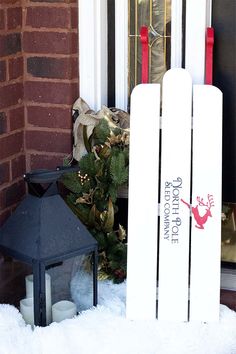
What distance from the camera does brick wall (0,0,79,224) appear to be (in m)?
3.53

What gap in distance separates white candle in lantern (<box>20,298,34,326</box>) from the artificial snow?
0.05 metres

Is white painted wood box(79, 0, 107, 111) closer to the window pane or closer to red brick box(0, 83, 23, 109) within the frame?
the window pane

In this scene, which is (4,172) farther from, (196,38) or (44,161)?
(196,38)

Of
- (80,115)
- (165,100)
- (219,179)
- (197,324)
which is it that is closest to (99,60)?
(80,115)

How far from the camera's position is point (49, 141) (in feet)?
12.1

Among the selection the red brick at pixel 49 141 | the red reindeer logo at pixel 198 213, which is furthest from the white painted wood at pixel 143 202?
the red brick at pixel 49 141

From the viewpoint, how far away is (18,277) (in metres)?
3.72

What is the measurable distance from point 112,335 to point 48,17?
4.17 feet

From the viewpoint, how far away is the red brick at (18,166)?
3613mm

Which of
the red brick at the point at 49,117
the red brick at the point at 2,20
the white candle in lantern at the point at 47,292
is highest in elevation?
the red brick at the point at 2,20

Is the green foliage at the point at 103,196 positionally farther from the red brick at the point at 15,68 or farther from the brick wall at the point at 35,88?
the red brick at the point at 15,68

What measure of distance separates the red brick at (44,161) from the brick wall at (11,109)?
0.04m

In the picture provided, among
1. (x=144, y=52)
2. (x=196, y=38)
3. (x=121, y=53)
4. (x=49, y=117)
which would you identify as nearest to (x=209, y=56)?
(x=196, y=38)

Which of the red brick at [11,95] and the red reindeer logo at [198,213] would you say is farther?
the red brick at [11,95]
